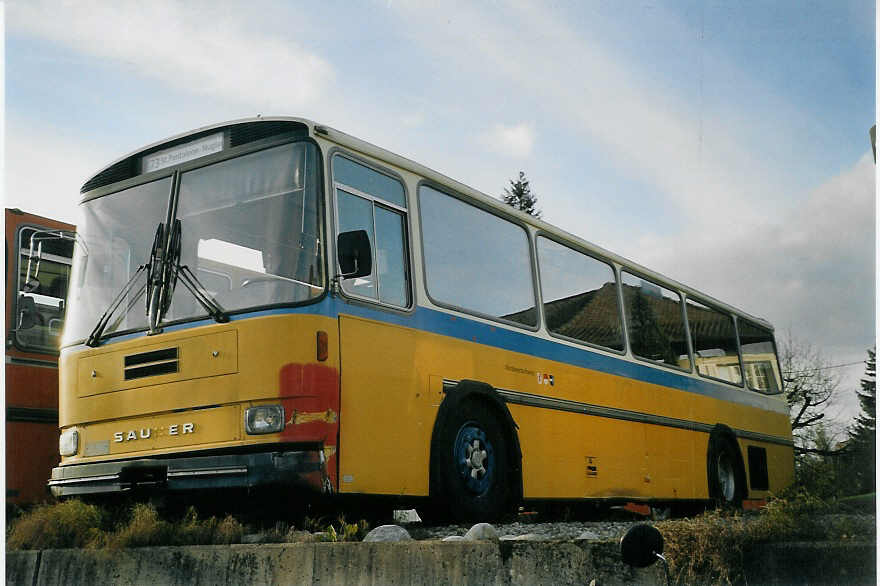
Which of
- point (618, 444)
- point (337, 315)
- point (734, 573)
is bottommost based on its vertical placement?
point (734, 573)

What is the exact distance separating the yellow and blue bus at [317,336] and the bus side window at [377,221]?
1cm

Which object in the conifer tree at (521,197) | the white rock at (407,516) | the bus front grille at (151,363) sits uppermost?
the conifer tree at (521,197)

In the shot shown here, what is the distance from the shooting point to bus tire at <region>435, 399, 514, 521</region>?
626cm

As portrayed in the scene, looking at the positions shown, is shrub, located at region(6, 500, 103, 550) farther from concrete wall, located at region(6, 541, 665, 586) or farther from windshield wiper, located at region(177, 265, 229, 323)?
windshield wiper, located at region(177, 265, 229, 323)

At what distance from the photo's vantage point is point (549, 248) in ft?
25.8

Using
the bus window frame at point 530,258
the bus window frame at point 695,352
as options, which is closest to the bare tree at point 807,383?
the bus window frame at point 695,352

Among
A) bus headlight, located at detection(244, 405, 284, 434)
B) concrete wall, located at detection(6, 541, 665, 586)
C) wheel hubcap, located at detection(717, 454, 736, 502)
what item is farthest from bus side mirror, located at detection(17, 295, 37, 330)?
wheel hubcap, located at detection(717, 454, 736, 502)

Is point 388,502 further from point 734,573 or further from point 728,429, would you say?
point 728,429

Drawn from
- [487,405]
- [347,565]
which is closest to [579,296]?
[487,405]

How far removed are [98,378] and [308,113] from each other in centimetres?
196

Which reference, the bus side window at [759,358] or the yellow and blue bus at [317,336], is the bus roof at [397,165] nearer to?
the yellow and blue bus at [317,336]

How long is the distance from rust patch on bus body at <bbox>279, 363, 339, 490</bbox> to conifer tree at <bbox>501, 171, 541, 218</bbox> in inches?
76.5

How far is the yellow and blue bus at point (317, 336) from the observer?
219 inches

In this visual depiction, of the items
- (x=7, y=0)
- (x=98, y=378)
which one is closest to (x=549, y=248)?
(x=98, y=378)
